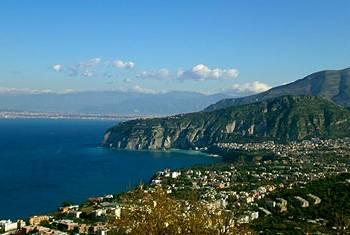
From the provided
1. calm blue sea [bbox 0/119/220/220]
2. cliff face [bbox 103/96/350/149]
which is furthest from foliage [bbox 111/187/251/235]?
cliff face [bbox 103/96/350/149]

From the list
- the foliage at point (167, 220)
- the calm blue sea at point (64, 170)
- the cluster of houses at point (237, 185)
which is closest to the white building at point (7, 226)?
the cluster of houses at point (237, 185)

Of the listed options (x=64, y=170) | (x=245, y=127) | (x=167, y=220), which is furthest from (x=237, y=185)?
(x=245, y=127)

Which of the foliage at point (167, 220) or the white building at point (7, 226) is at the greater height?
the foliage at point (167, 220)

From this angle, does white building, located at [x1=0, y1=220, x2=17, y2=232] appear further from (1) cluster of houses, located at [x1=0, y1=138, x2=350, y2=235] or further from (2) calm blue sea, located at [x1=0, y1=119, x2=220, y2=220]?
(2) calm blue sea, located at [x1=0, y1=119, x2=220, y2=220]

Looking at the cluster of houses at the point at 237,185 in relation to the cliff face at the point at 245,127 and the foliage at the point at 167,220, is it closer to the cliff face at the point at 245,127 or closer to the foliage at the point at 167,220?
the foliage at the point at 167,220

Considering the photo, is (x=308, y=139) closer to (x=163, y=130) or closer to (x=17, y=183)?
(x=163, y=130)

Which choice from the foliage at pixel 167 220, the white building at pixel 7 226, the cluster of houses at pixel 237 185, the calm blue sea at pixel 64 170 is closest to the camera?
the foliage at pixel 167 220
